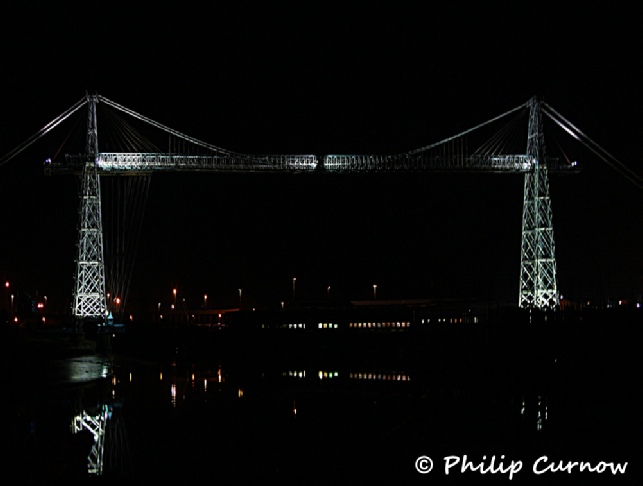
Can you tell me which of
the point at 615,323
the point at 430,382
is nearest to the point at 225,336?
the point at 430,382

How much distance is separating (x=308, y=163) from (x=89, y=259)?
18.2 m

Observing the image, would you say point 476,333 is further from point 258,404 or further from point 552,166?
point 552,166

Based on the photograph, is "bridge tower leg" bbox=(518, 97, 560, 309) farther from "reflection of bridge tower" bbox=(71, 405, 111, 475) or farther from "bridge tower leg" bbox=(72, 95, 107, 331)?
"reflection of bridge tower" bbox=(71, 405, 111, 475)

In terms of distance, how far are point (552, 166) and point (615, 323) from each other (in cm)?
2849

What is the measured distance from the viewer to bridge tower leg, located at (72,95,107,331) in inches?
1478

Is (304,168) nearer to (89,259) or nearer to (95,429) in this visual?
(89,259)

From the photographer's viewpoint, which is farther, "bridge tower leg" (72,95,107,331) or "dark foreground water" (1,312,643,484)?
"bridge tower leg" (72,95,107,331)

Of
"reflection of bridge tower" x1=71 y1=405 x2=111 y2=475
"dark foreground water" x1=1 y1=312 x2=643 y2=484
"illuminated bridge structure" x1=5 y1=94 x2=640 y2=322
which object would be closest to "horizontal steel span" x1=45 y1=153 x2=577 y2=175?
"illuminated bridge structure" x1=5 y1=94 x2=640 y2=322

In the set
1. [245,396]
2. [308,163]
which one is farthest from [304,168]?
[245,396]

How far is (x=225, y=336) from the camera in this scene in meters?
33.2

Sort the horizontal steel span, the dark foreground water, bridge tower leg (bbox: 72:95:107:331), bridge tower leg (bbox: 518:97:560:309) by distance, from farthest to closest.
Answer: the horizontal steel span
bridge tower leg (bbox: 518:97:560:309)
bridge tower leg (bbox: 72:95:107:331)
the dark foreground water

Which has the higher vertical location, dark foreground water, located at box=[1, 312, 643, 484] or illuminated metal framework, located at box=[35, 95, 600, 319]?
illuminated metal framework, located at box=[35, 95, 600, 319]

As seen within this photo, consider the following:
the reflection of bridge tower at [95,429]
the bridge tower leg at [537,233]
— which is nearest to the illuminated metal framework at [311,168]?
the bridge tower leg at [537,233]

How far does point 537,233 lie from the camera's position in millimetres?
38438
